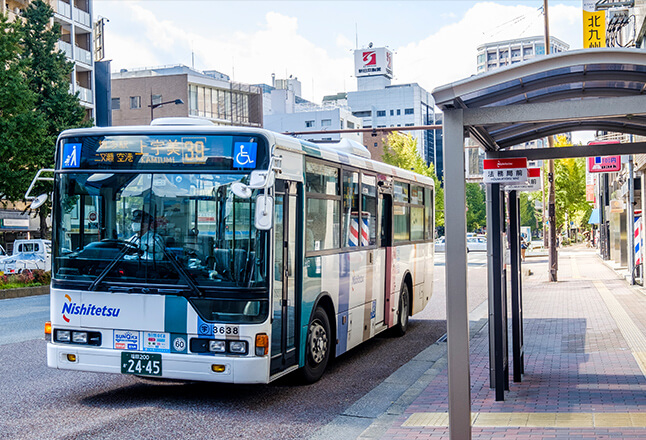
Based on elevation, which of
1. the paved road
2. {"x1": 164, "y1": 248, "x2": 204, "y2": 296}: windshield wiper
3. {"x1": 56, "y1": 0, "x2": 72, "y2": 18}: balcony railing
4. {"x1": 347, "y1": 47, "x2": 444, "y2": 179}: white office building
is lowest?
the paved road

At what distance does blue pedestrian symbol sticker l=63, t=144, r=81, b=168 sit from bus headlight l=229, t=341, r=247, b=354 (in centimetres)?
260

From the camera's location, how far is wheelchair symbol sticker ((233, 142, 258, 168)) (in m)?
7.66

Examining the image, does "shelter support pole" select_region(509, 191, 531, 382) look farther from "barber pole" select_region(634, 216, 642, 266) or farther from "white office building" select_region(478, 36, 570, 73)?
"white office building" select_region(478, 36, 570, 73)

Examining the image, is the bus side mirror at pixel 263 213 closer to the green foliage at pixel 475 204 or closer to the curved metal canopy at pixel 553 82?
the curved metal canopy at pixel 553 82

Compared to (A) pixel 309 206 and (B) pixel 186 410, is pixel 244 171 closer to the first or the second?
(A) pixel 309 206

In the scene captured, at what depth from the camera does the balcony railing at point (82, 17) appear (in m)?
57.6

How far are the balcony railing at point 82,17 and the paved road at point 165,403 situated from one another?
51132 millimetres

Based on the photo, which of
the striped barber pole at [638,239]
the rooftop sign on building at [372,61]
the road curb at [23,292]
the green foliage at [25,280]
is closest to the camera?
the road curb at [23,292]

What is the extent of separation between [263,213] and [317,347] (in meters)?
2.81

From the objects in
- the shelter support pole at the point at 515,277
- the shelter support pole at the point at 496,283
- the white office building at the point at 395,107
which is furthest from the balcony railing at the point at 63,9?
the white office building at the point at 395,107

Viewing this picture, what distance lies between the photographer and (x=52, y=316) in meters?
8.04

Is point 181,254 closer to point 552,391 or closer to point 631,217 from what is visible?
point 552,391

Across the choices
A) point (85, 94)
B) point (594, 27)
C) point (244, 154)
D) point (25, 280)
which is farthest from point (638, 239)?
point (85, 94)

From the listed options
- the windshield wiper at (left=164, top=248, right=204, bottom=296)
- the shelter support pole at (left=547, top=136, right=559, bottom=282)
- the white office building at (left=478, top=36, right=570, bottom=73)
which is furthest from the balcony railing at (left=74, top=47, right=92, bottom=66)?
the white office building at (left=478, top=36, right=570, bottom=73)
